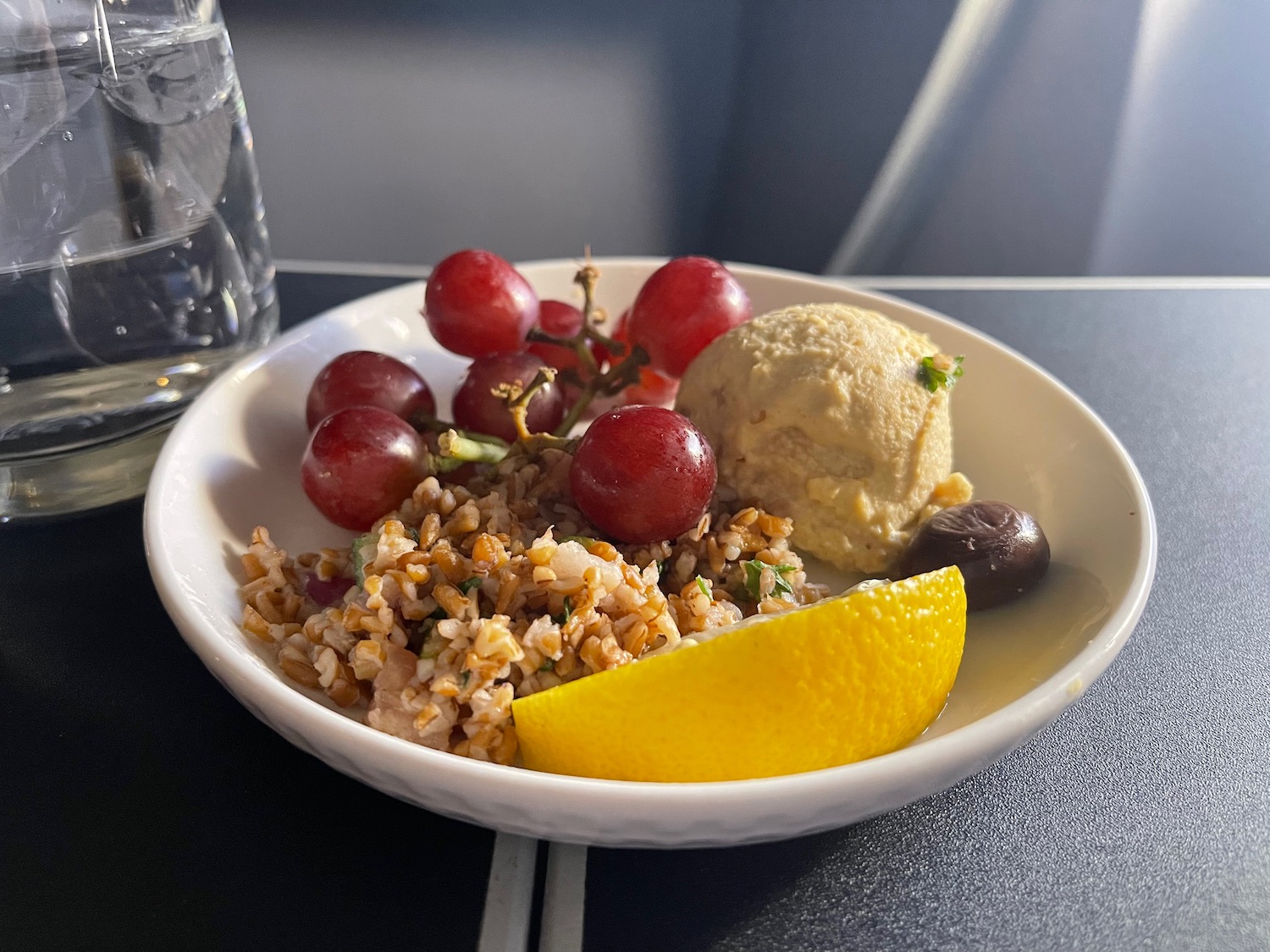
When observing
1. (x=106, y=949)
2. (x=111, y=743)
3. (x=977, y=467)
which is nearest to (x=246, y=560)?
(x=111, y=743)

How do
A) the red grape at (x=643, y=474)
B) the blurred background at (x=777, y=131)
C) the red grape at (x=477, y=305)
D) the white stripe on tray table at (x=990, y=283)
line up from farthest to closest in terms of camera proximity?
1. the blurred background at (x=777, y=131)
2. the white stripe on tray table at (x=990, y=283)
3. the red grape at (x=477, y=305)
4. the red grape at (x=643, y=474)

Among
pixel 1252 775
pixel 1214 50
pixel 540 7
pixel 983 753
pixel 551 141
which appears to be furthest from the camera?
pixel 1214 50

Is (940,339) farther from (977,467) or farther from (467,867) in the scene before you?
(467,867)

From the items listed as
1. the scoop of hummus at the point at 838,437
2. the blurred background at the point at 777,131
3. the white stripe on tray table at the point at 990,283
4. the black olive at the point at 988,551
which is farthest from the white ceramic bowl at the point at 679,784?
the blurred background at the point at 777,131

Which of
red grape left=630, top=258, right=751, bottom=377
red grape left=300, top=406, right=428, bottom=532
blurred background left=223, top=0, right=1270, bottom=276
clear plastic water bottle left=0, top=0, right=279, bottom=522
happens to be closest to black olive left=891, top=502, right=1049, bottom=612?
red grape left=630, top=258, right=751, bottom=377

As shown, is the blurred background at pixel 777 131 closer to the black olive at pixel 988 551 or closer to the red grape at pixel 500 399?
the red grape at pixel 500 399

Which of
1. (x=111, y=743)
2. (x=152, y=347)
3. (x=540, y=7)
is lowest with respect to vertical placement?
(x=111, y=743)
